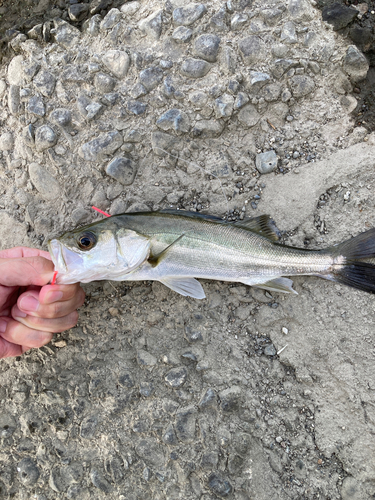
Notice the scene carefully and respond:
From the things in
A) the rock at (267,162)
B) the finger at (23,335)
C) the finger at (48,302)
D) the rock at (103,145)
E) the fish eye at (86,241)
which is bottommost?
the finger at (23,335)

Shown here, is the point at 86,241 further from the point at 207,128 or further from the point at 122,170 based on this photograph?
the point at 207,128

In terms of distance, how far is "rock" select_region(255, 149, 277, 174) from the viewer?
3.34 meters

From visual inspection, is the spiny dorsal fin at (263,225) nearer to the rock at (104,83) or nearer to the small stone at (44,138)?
the rock at (104,83)

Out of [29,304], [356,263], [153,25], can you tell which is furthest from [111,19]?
[356,263]

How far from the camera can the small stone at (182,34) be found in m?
3.37

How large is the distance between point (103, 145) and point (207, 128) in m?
0.96

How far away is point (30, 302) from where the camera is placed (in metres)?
2.91

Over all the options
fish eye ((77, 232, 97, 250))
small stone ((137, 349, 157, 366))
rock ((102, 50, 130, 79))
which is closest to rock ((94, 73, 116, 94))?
Result: rock ((102, 50, 130, 79))

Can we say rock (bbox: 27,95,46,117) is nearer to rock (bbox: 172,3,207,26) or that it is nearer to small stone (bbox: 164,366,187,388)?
rock (bbox: 172,3,207,26)

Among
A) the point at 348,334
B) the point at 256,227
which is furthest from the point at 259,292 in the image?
the point at 348,334

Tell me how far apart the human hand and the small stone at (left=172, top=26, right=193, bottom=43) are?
88.7 inches

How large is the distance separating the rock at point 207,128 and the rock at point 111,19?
4.07ft

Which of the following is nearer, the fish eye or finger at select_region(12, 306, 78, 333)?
the fish eye

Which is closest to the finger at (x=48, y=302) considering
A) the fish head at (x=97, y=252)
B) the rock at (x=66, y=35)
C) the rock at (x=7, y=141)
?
the fish head at (x=97, y=252)
